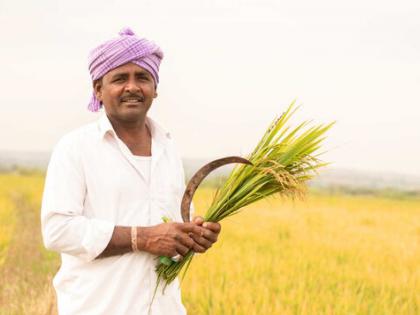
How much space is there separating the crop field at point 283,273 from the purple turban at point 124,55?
0.77 meters

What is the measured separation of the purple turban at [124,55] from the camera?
2.38 meters

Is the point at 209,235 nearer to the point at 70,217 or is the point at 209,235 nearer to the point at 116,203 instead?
the point at 116,203

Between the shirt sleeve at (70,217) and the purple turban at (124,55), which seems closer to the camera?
the shirt sleeve at (70,217)

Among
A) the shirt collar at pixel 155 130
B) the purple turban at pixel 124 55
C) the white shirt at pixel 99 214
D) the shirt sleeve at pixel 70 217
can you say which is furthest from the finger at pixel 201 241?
the purple turban at pixel 124 55

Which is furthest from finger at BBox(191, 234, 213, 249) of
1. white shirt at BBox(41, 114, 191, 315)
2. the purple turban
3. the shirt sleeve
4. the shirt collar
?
the purple turban

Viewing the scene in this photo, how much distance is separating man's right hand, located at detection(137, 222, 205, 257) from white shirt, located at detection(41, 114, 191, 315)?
10 centimetres

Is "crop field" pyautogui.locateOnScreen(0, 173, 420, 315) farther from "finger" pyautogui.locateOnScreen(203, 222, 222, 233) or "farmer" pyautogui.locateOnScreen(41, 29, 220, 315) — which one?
"farmer" pyautogui.locateOnScreen(41, 29, 220, 315)

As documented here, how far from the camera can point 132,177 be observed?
2406mm

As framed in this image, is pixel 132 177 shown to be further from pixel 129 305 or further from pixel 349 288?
pixel 349 288

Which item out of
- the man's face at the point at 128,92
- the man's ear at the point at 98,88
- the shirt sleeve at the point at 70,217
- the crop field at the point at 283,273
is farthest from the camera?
the crop field at the point at 283,273

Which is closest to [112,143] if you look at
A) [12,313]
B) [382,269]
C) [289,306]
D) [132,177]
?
[132,177]

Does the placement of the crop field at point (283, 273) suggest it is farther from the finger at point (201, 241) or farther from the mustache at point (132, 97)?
the mustache at point (132, 97)

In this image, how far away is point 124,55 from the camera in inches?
93.7

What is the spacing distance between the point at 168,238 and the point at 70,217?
Answer: 1.18 feet
